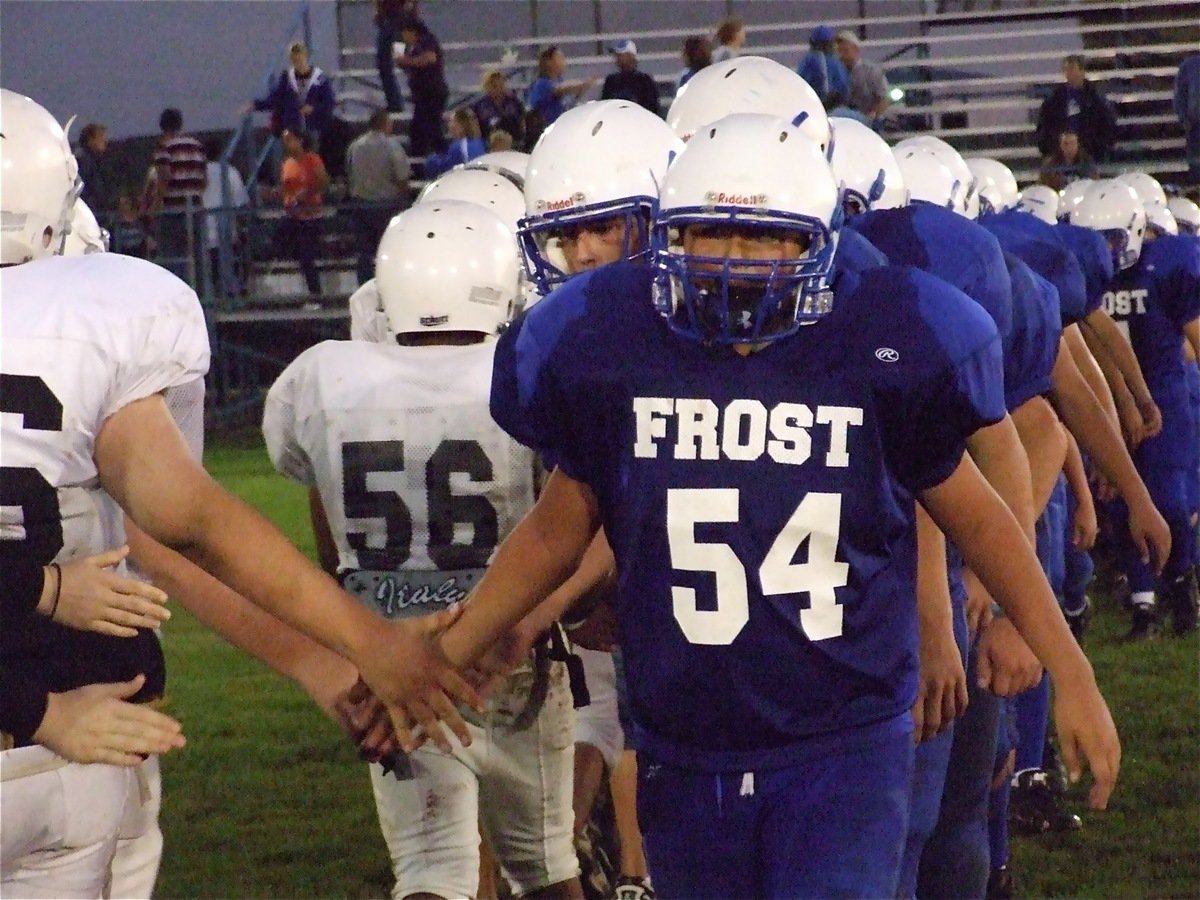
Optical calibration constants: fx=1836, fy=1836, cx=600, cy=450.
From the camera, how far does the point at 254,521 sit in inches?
106

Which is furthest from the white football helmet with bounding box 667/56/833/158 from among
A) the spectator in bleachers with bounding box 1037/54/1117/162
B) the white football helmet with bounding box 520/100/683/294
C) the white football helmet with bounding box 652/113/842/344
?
the spectator in bleachers with bounding box 1037/54/1117/162

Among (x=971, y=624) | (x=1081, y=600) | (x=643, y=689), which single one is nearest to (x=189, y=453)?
(x=643, y=689)

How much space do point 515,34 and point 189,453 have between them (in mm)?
15922

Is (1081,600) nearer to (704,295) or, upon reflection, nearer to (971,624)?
(971,624)

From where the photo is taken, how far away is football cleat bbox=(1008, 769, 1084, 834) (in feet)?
17.1

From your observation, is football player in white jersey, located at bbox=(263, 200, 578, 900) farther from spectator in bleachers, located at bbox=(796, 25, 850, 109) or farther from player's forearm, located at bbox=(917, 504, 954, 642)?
spectator in bleachers, located at bbox=(796, 25, 850, 109)

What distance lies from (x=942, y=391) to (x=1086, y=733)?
1.91 ft

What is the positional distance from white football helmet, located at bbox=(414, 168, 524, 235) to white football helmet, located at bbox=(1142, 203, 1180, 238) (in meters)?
3.97

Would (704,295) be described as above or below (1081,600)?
above

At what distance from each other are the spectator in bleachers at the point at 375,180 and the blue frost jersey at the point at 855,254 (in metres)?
11.3

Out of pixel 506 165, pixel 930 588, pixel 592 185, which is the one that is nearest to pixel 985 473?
pixel 930 588

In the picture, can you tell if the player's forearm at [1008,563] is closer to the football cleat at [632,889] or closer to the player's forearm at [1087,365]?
the football cleat at [632,889]

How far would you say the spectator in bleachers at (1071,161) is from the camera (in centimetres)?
1312

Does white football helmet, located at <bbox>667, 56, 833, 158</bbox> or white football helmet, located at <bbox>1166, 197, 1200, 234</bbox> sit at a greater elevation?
white football helmet, located at <bbox>667, 56, 833, 158</bbox>
